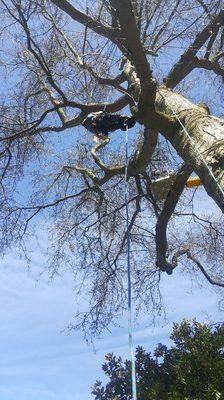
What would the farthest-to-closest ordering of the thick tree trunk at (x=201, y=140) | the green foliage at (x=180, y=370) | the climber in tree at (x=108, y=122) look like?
the green foliage at (x=180, y=370), the climber in tree at (x=108, y=122), the thick tree trunk at (x=201, y=140)

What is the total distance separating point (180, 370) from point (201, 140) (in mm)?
3063

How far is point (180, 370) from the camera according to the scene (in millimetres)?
5422

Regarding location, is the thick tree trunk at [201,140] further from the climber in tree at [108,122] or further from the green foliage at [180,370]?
the green foliage at [180,370]

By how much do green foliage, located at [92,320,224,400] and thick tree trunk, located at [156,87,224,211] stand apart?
2.68m

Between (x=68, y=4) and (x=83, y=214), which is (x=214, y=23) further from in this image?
(x=83, y=214)

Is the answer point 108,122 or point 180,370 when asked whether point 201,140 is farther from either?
point 180,370

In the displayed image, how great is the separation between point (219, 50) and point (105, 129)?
6.59 ft

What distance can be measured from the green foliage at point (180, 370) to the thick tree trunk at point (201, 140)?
268cm

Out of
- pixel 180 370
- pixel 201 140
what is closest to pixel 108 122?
pixel 201 140

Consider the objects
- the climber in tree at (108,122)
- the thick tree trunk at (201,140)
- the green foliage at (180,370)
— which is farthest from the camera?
the green foliage at (180,370)

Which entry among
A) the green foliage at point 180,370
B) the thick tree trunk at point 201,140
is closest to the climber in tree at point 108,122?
the thick tree trunk at point 201,140

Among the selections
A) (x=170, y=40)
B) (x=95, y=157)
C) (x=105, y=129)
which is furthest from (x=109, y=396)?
(x=170, y=40)

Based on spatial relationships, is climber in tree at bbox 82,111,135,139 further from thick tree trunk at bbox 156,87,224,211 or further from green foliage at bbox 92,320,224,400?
green foliage at bbox 92,320,224,400

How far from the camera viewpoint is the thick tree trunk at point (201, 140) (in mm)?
3008
